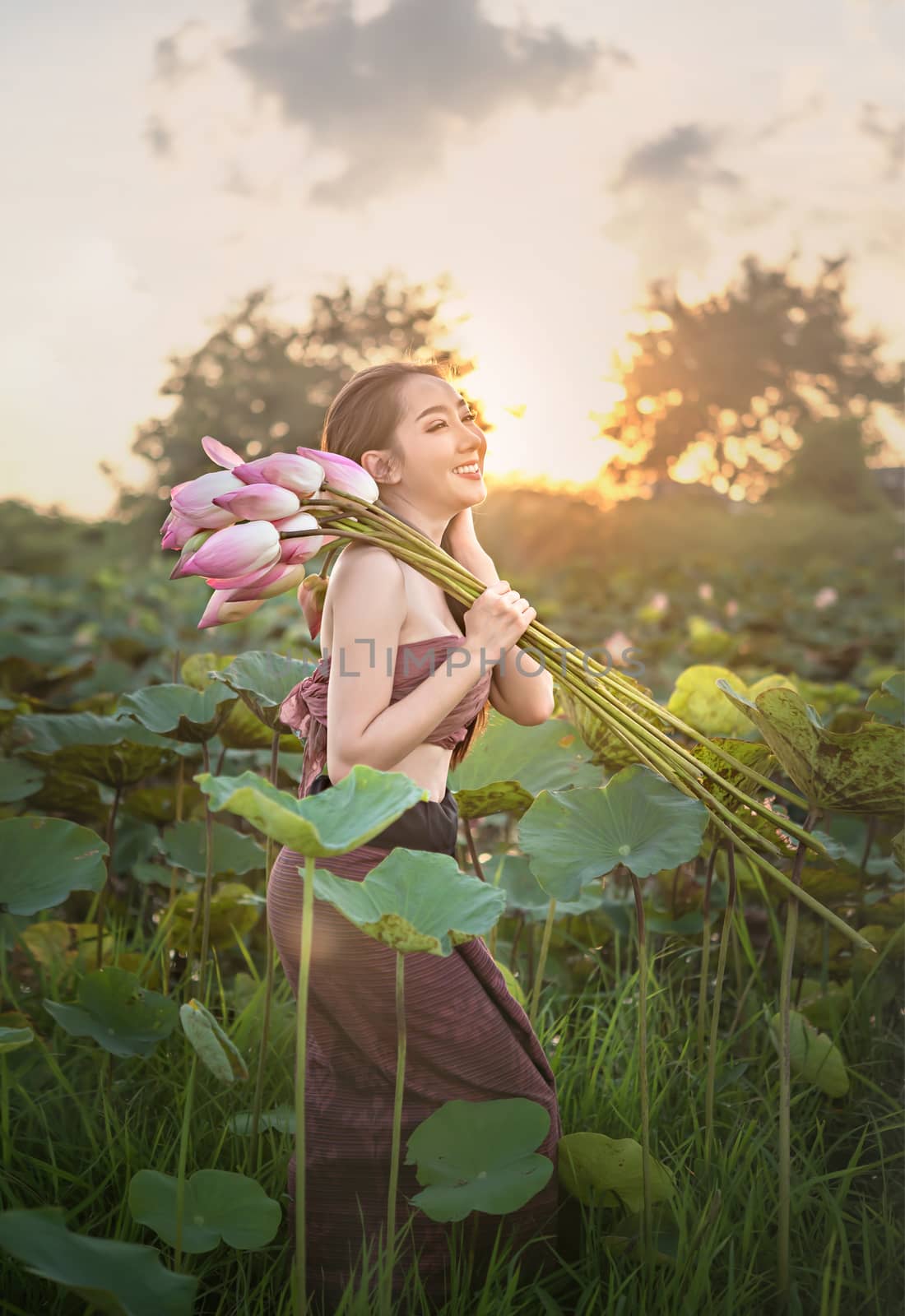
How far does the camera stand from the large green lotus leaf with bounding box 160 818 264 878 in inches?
70.2

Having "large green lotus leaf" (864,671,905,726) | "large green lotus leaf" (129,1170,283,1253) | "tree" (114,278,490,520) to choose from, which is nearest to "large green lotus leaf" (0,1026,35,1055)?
"large green lotus leaf" (129,1170,283,1253)

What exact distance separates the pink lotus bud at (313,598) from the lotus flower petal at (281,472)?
266mm

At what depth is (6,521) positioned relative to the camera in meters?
14.7

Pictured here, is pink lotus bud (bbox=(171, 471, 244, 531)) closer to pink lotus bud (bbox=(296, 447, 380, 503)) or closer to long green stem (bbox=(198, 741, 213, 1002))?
pink lotus bud (bbox=(296, 447, 380, 503))

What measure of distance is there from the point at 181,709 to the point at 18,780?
0.44 m

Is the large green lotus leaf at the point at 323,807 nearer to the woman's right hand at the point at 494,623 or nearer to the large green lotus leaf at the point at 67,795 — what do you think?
the woman's right hand at the point at 494,623

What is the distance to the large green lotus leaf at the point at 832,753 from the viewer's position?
3.43 ft

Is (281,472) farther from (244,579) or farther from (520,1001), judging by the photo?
(520,1001)

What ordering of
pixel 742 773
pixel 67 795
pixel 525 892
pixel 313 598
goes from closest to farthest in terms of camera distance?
1. pixel 742 773
2. pixel 313 598
3. pixel 525 892
4. pixel 67 795

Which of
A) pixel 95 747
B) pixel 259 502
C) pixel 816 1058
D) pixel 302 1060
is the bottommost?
pixel 816 1058

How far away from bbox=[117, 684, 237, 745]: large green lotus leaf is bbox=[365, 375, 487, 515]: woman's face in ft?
1.54

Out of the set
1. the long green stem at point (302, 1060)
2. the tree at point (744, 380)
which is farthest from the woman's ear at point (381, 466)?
the tree at point (744, 380)

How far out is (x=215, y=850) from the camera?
70.0 inches

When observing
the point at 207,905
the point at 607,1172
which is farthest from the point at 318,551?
the point at 607,1172
